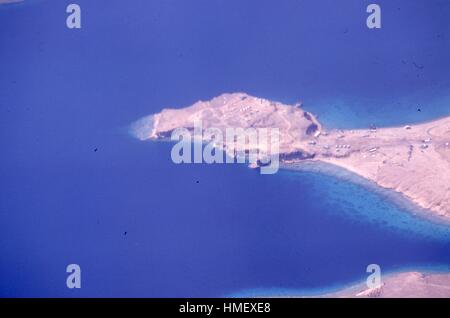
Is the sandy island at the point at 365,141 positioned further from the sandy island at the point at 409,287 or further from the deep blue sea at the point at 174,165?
the sandy island at the point at 409,287

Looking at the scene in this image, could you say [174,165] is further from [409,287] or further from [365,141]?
[409,287]

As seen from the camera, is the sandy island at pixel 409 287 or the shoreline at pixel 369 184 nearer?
Result: the sandy island at pixel 409 287

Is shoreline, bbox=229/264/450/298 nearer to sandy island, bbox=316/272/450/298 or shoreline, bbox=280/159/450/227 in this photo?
sandy island, bbox=316/272/450/298

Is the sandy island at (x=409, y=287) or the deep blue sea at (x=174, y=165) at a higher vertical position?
the deep blue sea at (x=174, y=165)

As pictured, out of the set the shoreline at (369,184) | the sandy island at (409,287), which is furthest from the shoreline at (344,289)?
the shoreline at (369,184)

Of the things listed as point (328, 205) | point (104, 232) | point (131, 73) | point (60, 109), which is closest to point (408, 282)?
point (328, 205)

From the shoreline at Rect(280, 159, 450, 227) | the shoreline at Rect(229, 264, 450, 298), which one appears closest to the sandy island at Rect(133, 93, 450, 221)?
the shoreline at Rect(280, 159, 450, 227)

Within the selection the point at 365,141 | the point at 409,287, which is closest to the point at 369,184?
the point at 365,141
